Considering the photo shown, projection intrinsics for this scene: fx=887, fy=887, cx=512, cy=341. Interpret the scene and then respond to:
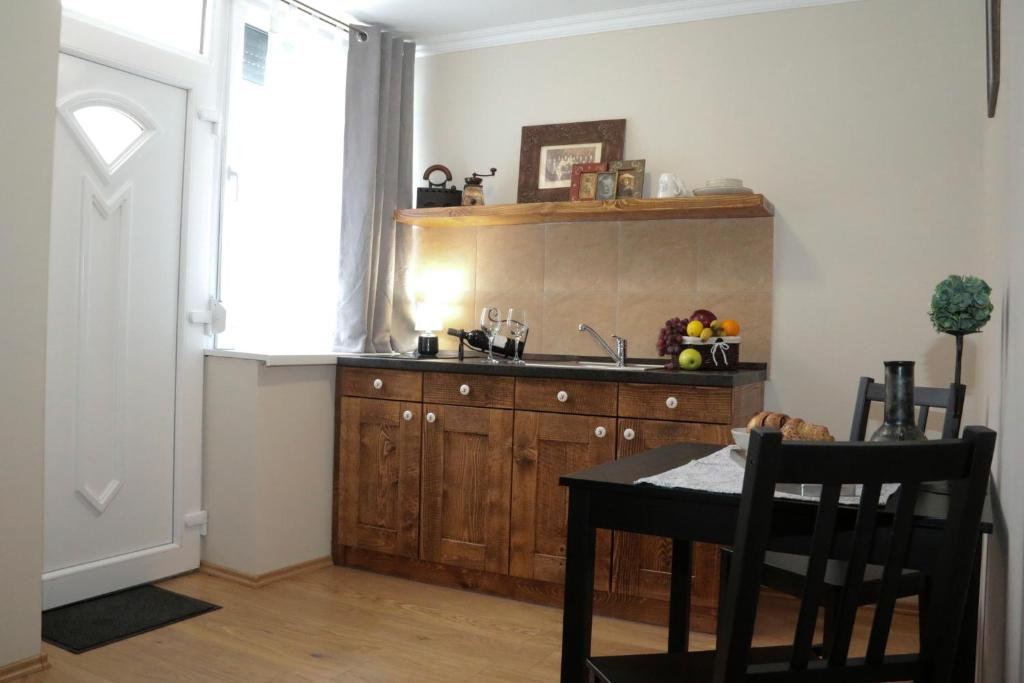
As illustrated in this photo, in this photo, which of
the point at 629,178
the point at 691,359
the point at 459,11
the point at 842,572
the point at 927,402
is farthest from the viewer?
the point at 459,11

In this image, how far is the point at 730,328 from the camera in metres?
3.42

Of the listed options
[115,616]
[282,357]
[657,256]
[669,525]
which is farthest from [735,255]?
[115,616]

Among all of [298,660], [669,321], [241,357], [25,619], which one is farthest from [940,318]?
[25,619]

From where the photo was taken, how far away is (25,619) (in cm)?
250

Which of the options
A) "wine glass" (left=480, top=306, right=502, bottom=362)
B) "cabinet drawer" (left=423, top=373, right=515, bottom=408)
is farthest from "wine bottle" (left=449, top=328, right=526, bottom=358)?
"cabinet drawer" (left=423, top=373, right=515, bottom=408)

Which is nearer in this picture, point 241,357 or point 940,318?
point 940,318

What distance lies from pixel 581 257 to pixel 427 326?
0.81m

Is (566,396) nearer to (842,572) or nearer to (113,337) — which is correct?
(842,572)

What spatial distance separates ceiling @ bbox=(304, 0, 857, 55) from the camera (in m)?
3.81

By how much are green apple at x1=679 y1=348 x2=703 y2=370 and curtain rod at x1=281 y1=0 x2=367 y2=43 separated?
213cm

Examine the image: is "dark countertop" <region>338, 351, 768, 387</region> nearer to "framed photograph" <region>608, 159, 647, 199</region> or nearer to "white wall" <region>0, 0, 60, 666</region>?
"framed photograph" <region>608, 159, 647, 199</region>

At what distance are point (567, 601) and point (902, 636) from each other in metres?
2.05

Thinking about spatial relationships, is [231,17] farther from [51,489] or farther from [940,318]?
[940,318]

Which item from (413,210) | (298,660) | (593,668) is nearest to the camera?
(593,668)
